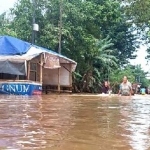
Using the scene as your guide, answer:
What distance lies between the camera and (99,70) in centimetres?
3038

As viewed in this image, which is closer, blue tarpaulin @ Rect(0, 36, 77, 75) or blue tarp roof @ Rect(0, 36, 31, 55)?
blue tarpaulin @ Rect(0, 36, 77, 75)

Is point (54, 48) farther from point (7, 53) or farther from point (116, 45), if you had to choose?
point (116, 45)

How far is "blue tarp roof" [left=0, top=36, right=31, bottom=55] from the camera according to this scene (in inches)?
769

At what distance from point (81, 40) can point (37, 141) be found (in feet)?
76.0

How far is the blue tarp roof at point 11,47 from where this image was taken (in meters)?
19.5

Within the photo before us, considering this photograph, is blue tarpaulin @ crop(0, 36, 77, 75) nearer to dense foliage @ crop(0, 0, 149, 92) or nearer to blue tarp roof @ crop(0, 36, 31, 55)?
blue tarp roof @ crop(0, 36, 31, 55)

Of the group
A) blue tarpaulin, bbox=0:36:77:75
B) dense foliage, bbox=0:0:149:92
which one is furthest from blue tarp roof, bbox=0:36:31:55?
dense foliage, bbox=0:0:149:92

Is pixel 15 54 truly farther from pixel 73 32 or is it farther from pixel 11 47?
pixel 73 32

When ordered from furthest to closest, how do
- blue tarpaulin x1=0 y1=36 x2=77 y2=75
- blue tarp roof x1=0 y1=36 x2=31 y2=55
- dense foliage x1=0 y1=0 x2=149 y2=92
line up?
dense foliage x1=0 y1=0 x2=149 y2=92
blue tarp roof x1=0 y1=36 x2=31 y2=55
blue tarpaulin x1=0 y1=36 x2=77 y2=75

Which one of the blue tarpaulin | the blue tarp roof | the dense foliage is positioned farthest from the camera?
the dense foliage

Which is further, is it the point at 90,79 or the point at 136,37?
the point at 136,37

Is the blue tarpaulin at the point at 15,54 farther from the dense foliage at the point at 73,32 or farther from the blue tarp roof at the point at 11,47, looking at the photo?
the dense foliage at the point at 73,32

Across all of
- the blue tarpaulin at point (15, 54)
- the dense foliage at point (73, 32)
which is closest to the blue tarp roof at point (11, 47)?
the blue tarpaulin at point (15, 54)

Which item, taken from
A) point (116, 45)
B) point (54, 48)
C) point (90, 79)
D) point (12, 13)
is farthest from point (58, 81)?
point (116, 45)
